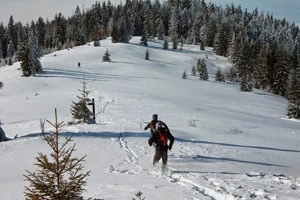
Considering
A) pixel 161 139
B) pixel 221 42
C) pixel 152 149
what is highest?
pixel 221 42

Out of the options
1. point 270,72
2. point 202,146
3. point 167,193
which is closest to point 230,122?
point 202,146

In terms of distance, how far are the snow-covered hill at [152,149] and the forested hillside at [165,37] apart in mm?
19560

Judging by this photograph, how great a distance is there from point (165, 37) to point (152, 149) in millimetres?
98101

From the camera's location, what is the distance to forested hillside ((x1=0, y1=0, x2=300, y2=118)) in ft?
240

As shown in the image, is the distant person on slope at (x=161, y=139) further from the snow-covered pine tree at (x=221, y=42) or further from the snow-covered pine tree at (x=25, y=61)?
the snow-covered pine tree at (x=221, y=42)

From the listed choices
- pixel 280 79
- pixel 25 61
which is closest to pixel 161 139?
pixel 25 61

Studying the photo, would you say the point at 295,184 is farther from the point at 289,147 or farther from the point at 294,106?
the point at 294,106

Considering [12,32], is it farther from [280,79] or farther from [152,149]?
[152,149]

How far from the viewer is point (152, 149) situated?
15.8 meters

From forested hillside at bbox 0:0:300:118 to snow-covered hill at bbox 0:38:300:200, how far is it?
1956 cm

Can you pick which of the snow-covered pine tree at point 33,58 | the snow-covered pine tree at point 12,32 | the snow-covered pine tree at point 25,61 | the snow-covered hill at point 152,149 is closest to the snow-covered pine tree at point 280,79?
the snow-covered hill at point 152,149

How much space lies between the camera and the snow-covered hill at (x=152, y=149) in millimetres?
10102

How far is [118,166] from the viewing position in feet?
41.6

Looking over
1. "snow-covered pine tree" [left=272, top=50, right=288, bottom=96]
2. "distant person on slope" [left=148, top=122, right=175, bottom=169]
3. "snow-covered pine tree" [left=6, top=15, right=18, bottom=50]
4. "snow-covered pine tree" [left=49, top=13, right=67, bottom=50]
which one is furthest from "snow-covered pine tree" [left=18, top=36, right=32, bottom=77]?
"snow-covered pine tree" [left=6, top=15, right=18, bottom=50]
